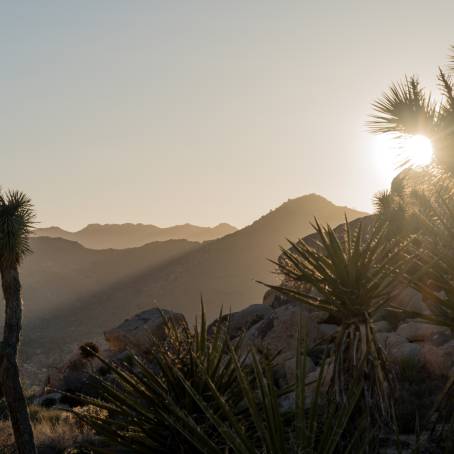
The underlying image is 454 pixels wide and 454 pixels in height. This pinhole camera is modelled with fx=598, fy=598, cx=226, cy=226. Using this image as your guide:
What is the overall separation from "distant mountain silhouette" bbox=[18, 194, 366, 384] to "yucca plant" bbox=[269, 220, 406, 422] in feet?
260

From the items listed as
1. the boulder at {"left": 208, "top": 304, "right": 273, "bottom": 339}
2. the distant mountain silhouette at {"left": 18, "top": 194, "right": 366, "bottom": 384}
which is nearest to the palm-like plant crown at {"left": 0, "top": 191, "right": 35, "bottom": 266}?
the boulder at {"left": 208, "top": 304, "right": 273, "bottom": 339}

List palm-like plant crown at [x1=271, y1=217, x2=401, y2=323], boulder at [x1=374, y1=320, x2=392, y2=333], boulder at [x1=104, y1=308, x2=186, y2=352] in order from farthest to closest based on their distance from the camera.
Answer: boulder at [x1=104, y1=308, x2=186, y2=352]
boulder at [x1=374, y1=320, x2=392, y2=333]
palm-like plant crown at [x1=271, y1=217, x2=401, y2=323]

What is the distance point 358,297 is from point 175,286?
318ft

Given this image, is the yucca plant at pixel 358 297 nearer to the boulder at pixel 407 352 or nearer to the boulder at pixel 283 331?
the boulder at pixel 407 352

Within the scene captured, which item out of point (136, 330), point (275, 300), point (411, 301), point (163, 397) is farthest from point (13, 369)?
point (136, 330)

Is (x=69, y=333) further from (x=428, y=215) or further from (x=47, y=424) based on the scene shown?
(x=428, y=215)

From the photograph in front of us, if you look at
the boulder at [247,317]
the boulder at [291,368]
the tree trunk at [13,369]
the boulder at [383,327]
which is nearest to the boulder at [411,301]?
the boulder at [383,327]

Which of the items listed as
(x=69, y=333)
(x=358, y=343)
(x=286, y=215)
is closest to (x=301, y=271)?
(x=358, y=343)

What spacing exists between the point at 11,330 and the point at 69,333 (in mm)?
83381

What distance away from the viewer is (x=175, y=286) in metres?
103

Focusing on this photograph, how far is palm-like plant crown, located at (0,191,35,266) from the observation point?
582 inches

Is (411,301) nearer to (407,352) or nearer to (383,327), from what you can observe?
(383,327)

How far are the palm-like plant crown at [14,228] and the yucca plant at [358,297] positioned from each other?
31.6ft

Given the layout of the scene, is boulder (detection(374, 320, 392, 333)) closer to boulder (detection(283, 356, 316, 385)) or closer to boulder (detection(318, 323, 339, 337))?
boulder (detection(318, 323, 339, 337))
